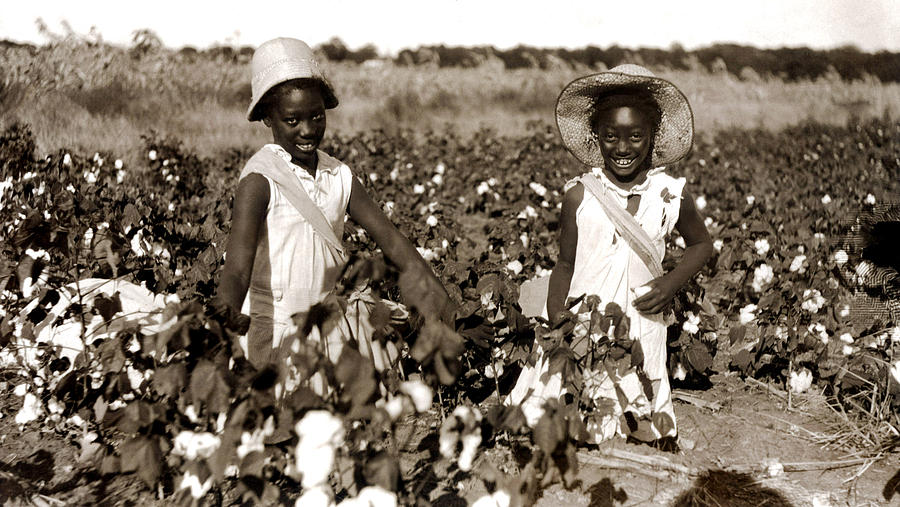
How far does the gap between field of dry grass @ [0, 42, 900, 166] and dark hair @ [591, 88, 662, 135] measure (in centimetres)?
710

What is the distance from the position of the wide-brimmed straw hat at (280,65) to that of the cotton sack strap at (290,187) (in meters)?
0.14

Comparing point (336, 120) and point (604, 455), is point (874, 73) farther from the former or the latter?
point (604, 455)

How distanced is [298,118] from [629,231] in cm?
100

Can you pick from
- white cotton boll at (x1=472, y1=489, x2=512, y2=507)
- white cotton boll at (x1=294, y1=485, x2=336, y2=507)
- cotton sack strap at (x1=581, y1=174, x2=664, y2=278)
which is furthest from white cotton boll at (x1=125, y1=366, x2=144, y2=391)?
cotton sack strap at (x1=581, y1=174, x2=664, y2=278)

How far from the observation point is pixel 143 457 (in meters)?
1.40

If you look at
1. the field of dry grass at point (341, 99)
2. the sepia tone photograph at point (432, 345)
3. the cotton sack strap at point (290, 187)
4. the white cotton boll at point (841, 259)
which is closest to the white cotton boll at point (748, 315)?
the sepia tone photograph at point (432, 345)

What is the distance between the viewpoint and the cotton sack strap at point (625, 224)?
214 centimetres

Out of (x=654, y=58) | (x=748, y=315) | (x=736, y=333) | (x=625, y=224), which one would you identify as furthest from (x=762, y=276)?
(x=654, y=58)

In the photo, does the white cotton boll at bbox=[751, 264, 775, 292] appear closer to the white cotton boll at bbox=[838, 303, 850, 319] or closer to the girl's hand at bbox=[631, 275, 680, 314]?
the white cotton boll at bbox=[838, 303, 850, 319]

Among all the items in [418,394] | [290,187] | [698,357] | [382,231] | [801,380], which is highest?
[290,187]

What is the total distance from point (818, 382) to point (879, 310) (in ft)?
2.43

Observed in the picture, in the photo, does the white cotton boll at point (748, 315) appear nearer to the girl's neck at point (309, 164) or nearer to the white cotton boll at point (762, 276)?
the white cotton boll at point (762, 276)

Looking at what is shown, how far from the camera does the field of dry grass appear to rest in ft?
35.7

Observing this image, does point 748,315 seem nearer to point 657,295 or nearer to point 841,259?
point 841,259
